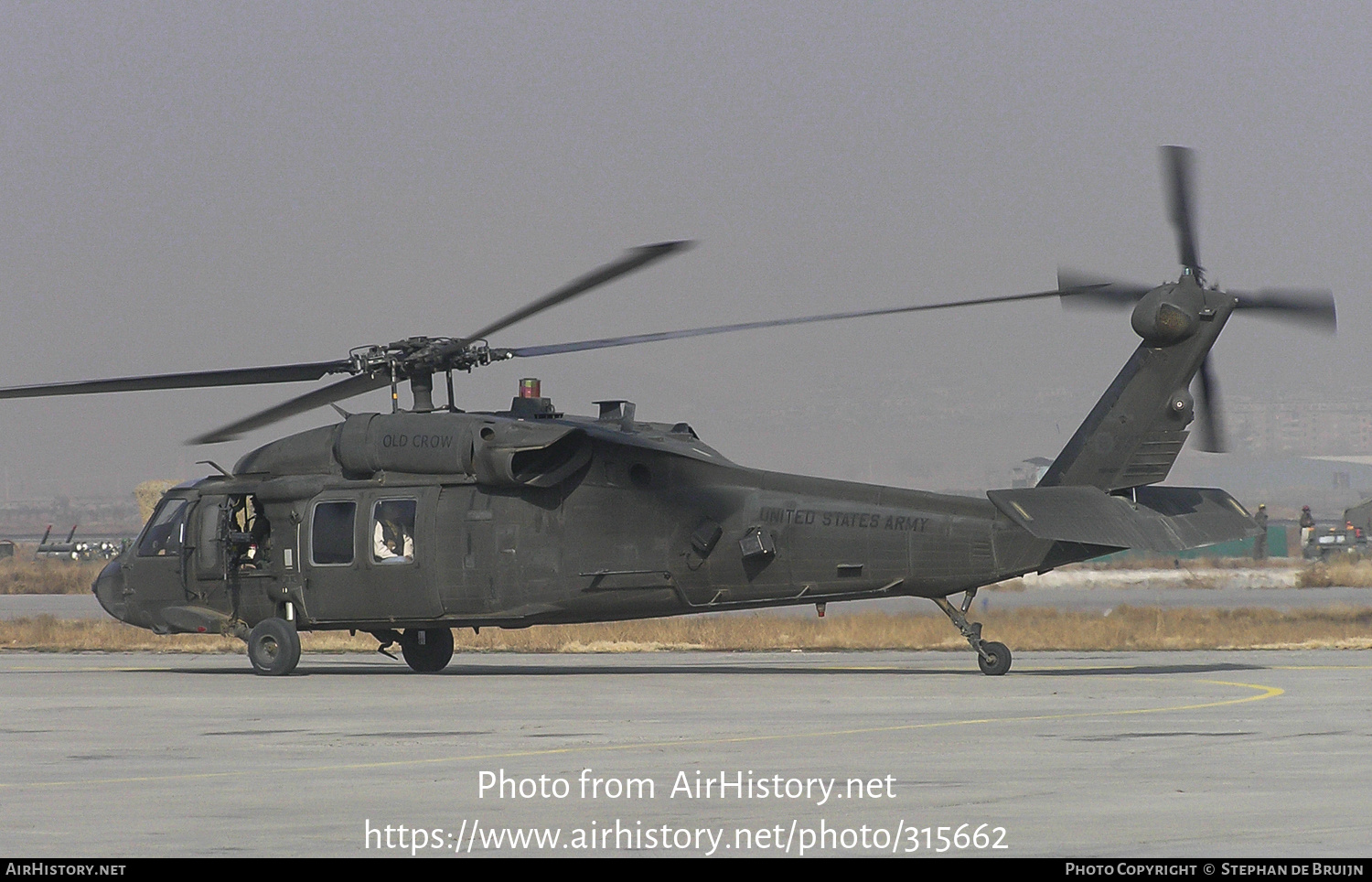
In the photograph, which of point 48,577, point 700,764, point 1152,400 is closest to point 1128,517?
point 1152,400

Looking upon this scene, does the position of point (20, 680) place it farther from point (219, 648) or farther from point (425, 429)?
point (219, 648)

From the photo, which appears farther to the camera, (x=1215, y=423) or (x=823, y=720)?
(x=1215, y=423)

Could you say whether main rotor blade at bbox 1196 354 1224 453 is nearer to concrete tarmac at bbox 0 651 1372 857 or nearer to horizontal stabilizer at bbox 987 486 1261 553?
horizontal stabilizer at bbox 987 486 1261 553

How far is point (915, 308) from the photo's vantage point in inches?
810

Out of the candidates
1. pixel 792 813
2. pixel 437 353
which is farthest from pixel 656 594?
pixel 792 813

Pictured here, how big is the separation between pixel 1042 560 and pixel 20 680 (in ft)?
46.6

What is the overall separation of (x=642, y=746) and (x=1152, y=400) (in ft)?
32.3

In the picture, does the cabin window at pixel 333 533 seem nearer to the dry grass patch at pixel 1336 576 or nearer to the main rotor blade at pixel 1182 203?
the main rotor blade at pixel 1182 203

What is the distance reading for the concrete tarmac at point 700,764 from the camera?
10523mm

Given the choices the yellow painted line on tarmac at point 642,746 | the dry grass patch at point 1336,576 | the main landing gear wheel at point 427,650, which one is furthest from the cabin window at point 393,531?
the dry grass patch at point 1336,576

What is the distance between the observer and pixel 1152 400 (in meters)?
22.6

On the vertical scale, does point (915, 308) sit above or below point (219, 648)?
above

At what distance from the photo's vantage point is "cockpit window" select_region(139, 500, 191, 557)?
26.5 meters

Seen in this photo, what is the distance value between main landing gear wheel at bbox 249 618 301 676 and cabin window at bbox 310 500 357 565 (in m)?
1.10
